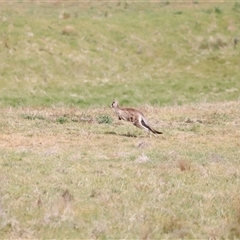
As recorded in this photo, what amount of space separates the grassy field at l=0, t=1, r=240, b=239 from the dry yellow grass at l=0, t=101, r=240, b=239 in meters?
0.03

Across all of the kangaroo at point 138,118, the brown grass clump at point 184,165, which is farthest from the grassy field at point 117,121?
the kangaroo at point 138,118

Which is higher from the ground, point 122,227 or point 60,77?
point 122,227

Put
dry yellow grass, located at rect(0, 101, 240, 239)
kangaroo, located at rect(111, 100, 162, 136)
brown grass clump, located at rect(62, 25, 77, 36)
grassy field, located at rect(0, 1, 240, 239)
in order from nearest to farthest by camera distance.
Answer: dry yellow grass, located at rect(0, 101, 240, 239), grassy field, located at rect(0, 1, 240, 239), kangaroo, located at rect(111, 100, 162, 136), brown grass clump, located at rect(62, 25, 77, 36)

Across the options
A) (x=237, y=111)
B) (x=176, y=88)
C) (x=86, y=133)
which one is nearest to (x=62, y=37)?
(x=176, y=88)

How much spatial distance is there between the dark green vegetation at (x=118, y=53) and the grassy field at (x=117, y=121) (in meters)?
0.06

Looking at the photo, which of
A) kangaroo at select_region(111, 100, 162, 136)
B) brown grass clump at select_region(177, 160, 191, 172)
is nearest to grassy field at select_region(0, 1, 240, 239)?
brown grass clump at select_region(177, 160, 191, 172)

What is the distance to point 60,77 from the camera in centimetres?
3312

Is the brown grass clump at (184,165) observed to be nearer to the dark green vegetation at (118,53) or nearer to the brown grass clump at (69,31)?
the dark green vegetation at (118,53)

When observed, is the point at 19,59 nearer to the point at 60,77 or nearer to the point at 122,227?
the point at 60,77

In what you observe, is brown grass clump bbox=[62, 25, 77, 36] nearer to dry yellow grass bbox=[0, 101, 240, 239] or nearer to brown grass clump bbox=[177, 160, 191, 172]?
dry yellow grass bbox=[0, 101, 240, 239]

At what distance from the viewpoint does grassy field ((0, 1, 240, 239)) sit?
1029 cm

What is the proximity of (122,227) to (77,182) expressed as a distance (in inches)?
90.6

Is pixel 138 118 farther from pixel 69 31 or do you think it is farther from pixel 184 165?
pixel 69 31


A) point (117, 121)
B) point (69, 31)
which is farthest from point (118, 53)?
point (117, 121)
